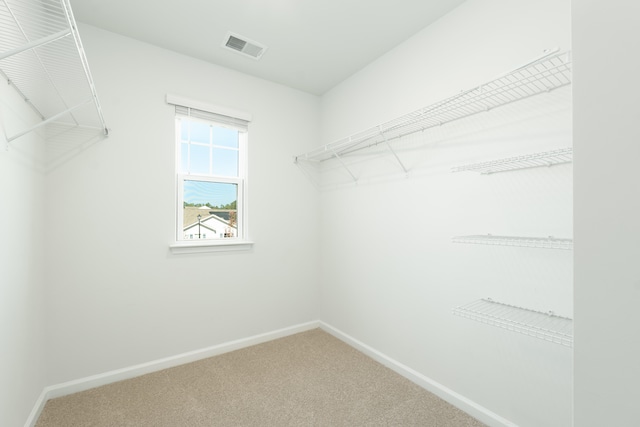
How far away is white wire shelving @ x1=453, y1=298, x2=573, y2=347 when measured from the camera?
118cm

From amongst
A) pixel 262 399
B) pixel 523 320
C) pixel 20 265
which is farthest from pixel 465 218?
pixel 20 265

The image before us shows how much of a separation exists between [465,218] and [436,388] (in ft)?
3.90

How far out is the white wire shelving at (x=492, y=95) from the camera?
1.34 m

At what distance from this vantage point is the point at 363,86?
265 cm

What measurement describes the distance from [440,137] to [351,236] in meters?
1.21

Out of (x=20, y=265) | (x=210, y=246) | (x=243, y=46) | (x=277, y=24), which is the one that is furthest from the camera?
(x=210, y=246)

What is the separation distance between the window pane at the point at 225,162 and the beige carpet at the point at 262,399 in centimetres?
169

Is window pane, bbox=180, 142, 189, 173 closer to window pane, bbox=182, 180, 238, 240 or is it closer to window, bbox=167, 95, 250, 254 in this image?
window, bbox=167, 95, 250, 254

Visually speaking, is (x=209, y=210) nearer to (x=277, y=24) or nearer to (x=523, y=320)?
(x=277, y=24)

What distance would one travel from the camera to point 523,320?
1422 millimetres

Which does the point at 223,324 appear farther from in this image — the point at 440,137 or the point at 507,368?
the point at 440,137

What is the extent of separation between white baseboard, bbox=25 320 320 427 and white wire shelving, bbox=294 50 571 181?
2055mm

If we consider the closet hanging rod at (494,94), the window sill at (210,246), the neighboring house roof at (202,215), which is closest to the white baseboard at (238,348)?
the window sill at (210,246)

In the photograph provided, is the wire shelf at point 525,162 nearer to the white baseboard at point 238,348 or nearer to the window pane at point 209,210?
the white baseboard at point 238,348
